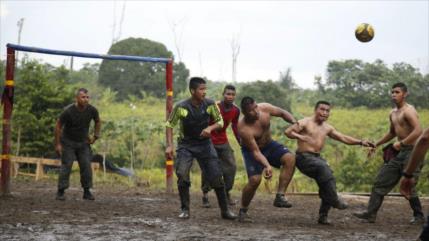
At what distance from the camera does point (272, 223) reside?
27.7 ft

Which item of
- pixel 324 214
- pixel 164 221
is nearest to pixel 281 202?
pixel 324 214

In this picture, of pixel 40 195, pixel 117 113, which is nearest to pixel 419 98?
pixel 117 113

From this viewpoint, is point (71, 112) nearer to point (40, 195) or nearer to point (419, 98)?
point (40, 195)

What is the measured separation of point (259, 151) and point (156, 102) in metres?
25.2

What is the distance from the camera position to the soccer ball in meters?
10.4

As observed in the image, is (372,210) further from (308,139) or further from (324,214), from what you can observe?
(308,139)

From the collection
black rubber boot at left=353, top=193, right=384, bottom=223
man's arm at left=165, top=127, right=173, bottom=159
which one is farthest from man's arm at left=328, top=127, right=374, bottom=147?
man's arm at left=165, top=127, right=173, bottom=159

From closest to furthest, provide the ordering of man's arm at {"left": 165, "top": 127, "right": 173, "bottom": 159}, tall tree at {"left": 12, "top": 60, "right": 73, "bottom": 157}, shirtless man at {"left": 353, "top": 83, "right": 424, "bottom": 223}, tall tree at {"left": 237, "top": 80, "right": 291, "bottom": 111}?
shirtless man at {"left": 353, "top": 83, "right": 424, "bottom": 223}
man's arm at {"left": 165, "top": 127, "right": 173, "bottom": 159}
tall tree at {"left": 12, "top": 60, "right": 73, "bottom": 157}
tall tree at {"left": 237, "top": 80, "right": 291, "bottom": 111}

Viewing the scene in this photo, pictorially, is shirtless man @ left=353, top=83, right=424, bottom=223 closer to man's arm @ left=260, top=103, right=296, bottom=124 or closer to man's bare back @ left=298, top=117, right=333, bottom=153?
man's bare back @ left=298, top=117, right=333, bottom=153

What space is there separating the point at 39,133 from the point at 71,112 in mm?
7317

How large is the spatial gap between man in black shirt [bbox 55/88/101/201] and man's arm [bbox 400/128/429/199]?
6757 mm

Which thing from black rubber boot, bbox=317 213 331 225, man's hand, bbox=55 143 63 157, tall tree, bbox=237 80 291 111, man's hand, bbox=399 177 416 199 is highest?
tall tree, bbox=237 80 291 111

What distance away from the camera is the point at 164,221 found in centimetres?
836

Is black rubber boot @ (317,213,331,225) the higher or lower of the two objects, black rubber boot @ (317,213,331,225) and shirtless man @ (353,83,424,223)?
the lower
